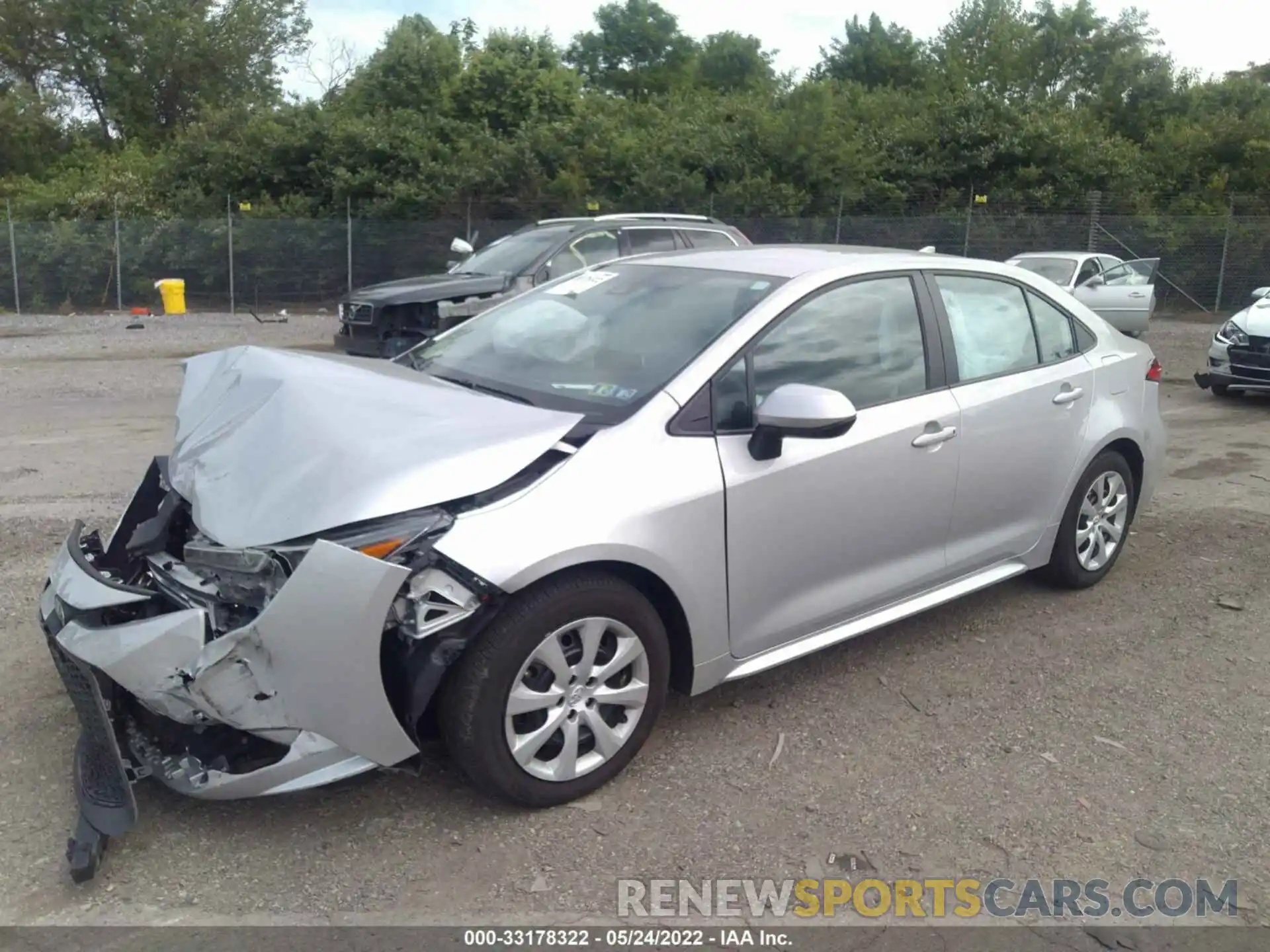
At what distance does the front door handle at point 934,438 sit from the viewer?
4.26 meters

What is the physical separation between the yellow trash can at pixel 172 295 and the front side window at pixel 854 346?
19.9 metres

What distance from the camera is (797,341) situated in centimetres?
408

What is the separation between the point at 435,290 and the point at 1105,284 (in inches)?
417

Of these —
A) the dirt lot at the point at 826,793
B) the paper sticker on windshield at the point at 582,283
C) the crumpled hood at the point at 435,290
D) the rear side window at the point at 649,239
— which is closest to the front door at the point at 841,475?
the dirt lot at the point at 826,793

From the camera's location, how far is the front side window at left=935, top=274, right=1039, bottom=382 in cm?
464

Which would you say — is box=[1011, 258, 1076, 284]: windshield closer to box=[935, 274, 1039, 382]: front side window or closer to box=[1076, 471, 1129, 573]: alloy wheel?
box=[1076, 471, 1129, 573]: alloy wheel

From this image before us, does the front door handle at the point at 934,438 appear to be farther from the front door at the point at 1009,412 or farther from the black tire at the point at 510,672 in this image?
the black tire at the point at 510,672

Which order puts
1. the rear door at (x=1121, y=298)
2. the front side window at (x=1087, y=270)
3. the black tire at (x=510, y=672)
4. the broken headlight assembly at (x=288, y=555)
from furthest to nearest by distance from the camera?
1. the front side window at (x=1087, y=270)
2. the rear door at (x=1121, y=298)
3. the black tire at (x=510, y=672)
4. the broken headlight assembly at (x=288, y=555)

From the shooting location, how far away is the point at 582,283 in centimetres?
475

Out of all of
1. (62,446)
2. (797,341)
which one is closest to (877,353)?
(797,341)

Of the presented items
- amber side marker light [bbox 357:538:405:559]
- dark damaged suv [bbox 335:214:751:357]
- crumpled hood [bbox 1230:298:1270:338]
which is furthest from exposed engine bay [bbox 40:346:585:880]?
crumpled hood [bbox 1230:298:1270:338]

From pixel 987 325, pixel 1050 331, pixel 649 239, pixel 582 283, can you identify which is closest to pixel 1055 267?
pixel 649 239

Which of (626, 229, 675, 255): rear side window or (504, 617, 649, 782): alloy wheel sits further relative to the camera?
(626, 229, 675, 255): rear side window

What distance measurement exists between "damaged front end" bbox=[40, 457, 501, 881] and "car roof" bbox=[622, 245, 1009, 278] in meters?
1.85
